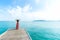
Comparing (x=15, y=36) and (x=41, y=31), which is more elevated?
(x=15, y=36)

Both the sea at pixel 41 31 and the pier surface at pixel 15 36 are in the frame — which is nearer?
the pier surface at pixel 15 36

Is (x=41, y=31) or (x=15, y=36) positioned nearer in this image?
(x=15, y=36)

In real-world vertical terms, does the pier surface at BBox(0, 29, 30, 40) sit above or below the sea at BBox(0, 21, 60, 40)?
above

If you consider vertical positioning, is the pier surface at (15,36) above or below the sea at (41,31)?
above

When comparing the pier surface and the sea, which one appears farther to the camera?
the sea
